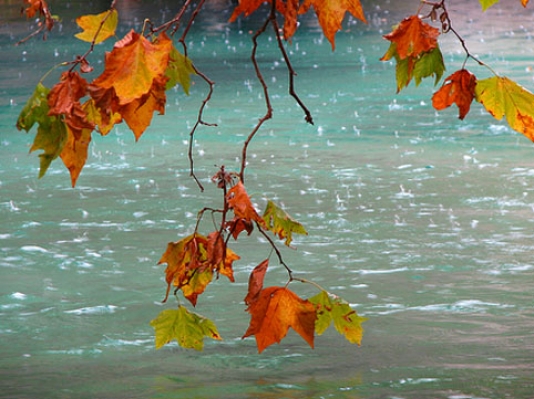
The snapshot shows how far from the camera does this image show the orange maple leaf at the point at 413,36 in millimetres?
2160

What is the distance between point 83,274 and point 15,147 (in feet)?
14.6

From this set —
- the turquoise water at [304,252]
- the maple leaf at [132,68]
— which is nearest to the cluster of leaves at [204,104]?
the maple leaf at [132,68]

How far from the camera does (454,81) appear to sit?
216cm

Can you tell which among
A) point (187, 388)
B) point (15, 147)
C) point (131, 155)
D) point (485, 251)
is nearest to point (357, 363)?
point (187, 388)

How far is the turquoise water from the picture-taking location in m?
4.47

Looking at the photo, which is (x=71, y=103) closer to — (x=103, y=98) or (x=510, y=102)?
(x=103, y=98)

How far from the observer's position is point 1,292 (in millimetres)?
5727

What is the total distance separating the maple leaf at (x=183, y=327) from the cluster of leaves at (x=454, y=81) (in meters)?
0.73

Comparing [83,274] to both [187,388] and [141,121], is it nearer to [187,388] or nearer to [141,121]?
[187,388]

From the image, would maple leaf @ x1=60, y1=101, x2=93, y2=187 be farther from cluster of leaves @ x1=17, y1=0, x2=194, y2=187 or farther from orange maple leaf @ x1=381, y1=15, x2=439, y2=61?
orange maple leaf @ x1=381, y1=15, x2=439, y2=61

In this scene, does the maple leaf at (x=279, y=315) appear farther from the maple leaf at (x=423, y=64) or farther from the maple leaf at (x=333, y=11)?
the maple leaf at (x=423, y=64)

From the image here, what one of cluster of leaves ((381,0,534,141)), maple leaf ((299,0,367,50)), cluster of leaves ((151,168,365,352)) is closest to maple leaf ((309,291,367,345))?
cluster of leaves ((151,168,365,352))

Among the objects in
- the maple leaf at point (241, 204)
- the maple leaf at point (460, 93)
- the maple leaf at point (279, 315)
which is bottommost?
the maple leaf at point (279, 315)

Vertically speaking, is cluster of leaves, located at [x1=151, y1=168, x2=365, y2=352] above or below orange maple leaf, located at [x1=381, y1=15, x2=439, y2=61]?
below
